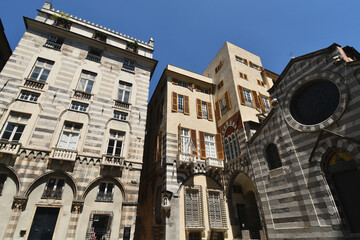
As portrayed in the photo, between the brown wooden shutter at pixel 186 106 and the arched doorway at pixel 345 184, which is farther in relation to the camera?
the brown wooden shutter at pixel 186 106

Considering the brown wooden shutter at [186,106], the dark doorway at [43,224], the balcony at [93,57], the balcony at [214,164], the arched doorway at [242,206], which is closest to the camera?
the dark doorway at [43,224]

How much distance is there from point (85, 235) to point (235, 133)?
537 inches

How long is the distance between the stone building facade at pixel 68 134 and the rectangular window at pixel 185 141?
3963 millimetres

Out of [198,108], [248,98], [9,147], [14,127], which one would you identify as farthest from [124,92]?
[248,98]

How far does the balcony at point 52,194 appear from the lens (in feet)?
39.5

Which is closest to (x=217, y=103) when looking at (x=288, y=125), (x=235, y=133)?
(x=235, y=133)

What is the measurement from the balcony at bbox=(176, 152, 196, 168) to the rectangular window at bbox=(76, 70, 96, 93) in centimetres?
983

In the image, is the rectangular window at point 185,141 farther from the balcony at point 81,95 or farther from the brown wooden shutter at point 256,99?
the balcony at point 81,95

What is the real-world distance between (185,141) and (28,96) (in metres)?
13.0

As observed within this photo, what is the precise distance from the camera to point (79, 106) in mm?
15602

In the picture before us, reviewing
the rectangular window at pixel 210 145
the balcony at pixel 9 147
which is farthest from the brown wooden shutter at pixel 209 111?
the balcony at pixel 9 147

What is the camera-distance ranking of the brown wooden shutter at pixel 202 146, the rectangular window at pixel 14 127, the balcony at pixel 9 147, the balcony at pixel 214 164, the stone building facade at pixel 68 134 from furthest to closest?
1. the brown wooden shutter at pixel 202 146
2. the balcony at pixel 214 164
3. the rectangular window at pixel 14 127
4. the balcony at pixel 9 147
5. the stone building facade at pixel 68 134

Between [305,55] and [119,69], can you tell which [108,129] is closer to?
[119,69]

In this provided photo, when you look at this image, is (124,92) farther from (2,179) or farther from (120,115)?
(2,179)
